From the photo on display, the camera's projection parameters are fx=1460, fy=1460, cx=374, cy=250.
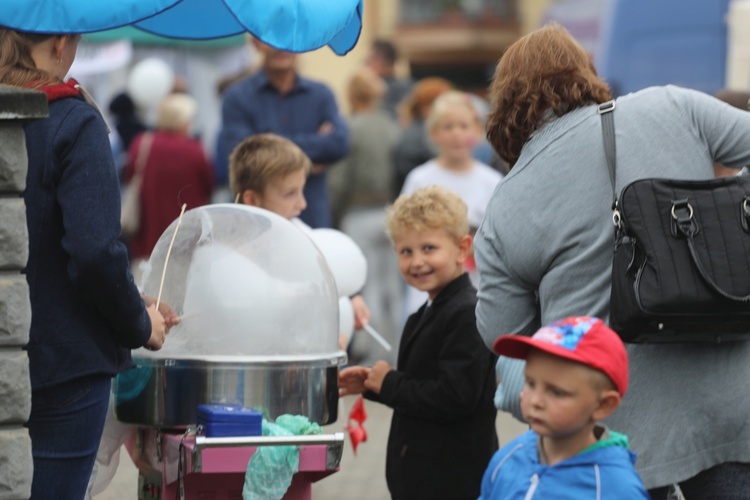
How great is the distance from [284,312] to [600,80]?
1.13 meters

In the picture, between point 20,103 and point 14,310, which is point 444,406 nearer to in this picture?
point 14,310

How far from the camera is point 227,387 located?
416cm

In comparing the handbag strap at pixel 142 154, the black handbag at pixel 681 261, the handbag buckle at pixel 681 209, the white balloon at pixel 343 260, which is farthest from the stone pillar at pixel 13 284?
the handbag strap at pixel 142 154

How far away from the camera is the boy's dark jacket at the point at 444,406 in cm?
463

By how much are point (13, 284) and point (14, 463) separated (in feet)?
1.50

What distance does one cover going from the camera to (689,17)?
11.6m

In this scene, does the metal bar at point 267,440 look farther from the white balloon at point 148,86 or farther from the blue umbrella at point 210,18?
the white balloon at point 148,86

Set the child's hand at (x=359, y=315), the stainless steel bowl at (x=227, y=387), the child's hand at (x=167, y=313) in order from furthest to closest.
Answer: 1. the child's hand at (x=359, y=315)
2. the child's hand at (x=167, y=313)
3. the stainless steel bowl at (x=227, y=387)

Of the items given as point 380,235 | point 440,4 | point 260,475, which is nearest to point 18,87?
point 260,475

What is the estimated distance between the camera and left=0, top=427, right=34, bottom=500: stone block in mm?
3688

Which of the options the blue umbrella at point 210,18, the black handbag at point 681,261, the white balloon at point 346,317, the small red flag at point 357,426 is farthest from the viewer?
the white balloon at point 346,317

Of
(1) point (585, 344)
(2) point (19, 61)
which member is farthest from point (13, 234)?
(1) point (585, 344)

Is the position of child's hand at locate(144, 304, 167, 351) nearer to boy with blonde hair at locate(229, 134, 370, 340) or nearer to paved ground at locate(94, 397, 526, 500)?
boy with blonde hair at locate(229, 134, 370, 340)

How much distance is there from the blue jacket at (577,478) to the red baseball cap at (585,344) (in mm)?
164
